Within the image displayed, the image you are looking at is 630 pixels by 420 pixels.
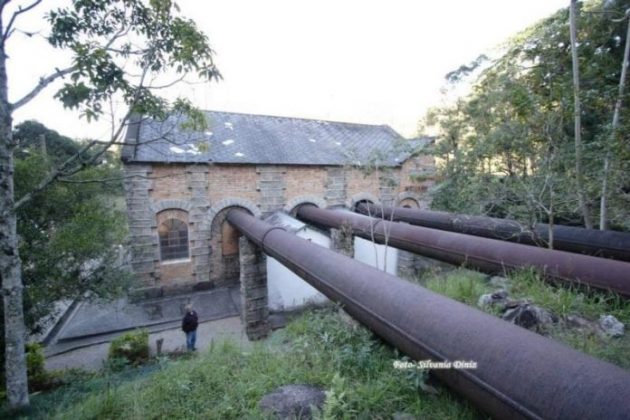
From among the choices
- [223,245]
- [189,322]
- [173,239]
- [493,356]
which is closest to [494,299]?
[493,356]

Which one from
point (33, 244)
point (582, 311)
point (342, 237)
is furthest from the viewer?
point (342, 237)

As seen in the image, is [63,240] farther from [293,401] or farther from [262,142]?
[262,142]

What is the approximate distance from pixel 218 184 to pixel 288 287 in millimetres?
4533

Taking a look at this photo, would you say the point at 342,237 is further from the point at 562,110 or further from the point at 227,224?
the point at 562,110

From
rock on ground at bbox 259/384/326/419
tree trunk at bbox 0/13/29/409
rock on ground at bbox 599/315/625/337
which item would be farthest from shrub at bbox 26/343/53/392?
rock on ground at bbox 599/315/625/337

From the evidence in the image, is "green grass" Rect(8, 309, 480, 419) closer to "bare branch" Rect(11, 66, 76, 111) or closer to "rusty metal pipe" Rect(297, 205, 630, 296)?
"rusty metal pipe" Rect(297, 205, 630, 296)

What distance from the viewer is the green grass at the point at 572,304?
8.23 feet

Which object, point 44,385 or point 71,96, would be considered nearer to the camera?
point 71,96

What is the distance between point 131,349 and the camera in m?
6.92

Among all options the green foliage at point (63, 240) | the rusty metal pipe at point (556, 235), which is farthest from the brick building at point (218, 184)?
the rusty metal pipe at point (556, 235)

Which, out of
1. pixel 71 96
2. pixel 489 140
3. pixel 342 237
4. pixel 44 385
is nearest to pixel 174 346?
pixel 44 385

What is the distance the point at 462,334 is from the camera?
191 cm

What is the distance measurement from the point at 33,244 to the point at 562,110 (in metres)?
9.38

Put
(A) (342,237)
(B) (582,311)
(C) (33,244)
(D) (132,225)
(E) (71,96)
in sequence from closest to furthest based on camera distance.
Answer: (B) (582,311), (E) (71,96), (C) (33,244), (A) (342,237), (D) (132,225)
